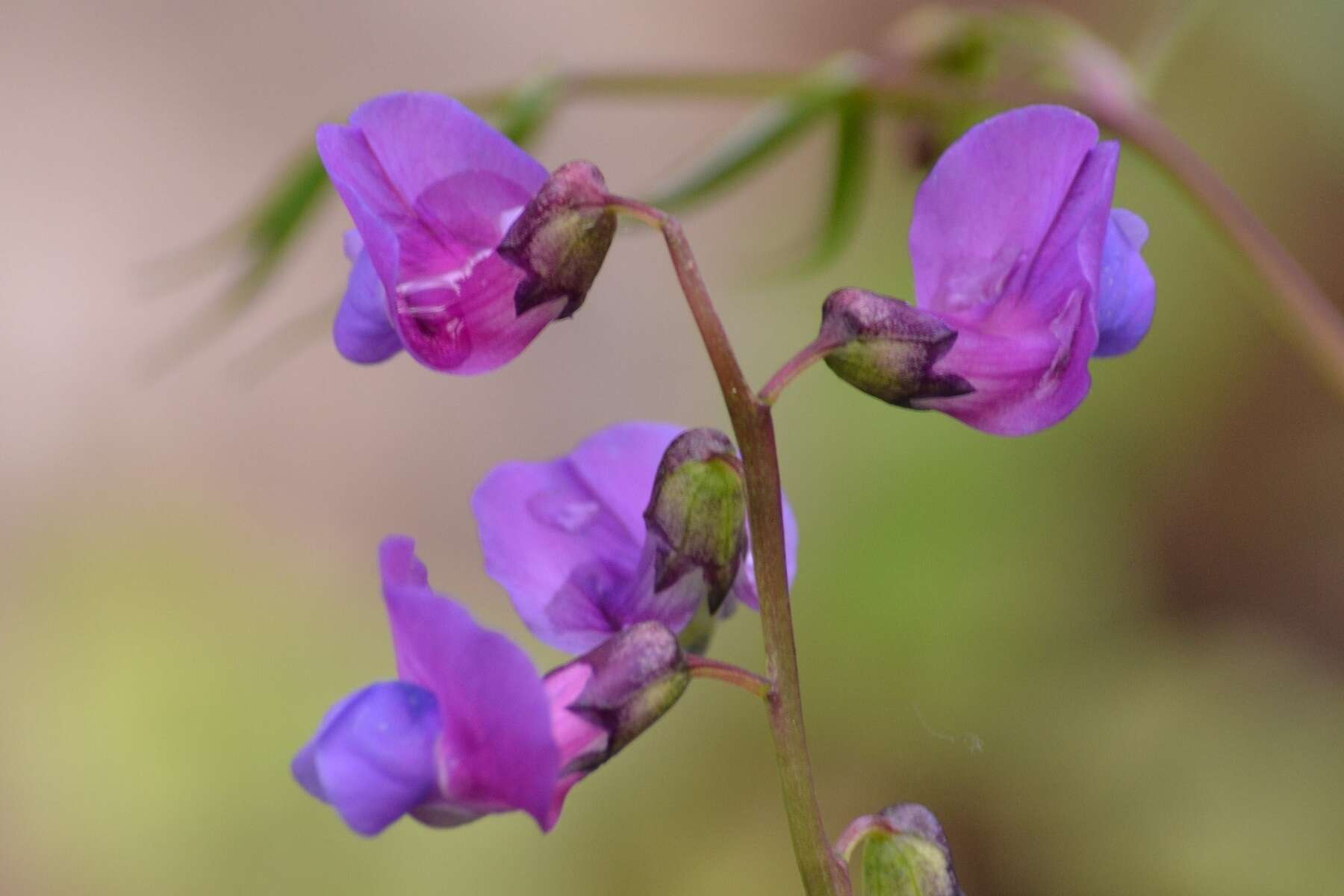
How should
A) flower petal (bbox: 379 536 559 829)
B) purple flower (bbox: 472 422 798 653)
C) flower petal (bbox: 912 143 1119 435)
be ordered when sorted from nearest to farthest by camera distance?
flower petal (bbox: 379 536 559 829) → flower petal (bbox: 912 143 1119 435) → purple flower (bbox: 472 422 798 653)

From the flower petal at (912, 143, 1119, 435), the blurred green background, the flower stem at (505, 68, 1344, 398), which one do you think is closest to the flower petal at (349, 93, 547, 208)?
the flower petal at (912, 143, 1119, 435)

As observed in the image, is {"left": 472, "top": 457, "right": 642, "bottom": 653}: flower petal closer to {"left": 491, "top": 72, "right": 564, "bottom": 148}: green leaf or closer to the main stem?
the main stem

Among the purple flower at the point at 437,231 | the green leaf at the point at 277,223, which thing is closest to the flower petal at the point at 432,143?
the purple flower at the point at 437,231

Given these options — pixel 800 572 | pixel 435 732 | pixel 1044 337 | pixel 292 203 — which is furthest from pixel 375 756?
pixel 800 572

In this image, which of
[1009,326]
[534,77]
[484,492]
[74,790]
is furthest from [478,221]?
[74,790]

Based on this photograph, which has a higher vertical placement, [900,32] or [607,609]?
[900,32]

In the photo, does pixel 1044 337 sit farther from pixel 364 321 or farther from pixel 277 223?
pixel 277 223

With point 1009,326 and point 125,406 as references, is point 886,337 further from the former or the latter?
point 125,406
